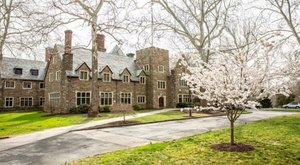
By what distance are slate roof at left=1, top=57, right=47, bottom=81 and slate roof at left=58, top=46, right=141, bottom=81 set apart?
12.3 metres

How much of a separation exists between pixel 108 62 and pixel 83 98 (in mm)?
8251

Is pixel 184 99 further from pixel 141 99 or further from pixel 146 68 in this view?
pixel 146 68

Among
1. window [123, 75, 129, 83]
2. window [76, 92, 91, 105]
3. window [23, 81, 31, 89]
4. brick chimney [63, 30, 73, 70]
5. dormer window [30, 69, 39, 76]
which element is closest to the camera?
brick chimney [63, 30, 73, 70]

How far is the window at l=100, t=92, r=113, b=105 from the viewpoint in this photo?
3484 cm

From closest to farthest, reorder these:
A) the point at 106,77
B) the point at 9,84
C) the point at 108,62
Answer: the point at 106,77, the point at 108,62, the point at 9,84

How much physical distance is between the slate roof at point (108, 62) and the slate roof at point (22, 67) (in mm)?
12286

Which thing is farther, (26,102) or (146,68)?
(146,68)

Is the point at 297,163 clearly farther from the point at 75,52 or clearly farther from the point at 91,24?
the point at 75,52

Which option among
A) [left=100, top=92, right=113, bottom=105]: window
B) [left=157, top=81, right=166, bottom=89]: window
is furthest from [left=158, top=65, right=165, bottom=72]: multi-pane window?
[left=100, top=92, right=113, bottom=105]: window

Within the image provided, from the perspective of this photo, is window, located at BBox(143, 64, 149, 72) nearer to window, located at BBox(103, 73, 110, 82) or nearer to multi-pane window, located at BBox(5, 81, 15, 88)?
window, located at BBox(103, 73, 110, 82)

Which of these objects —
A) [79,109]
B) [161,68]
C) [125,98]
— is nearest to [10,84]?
[79,109]

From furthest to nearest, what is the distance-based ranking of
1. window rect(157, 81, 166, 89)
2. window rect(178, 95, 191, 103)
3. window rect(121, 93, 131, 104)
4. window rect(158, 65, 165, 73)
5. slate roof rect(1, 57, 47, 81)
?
window rect(178, 95, 191, 103) → window rect(158, 65, 165, 73) → window rect(157, 81, 166, 89) → slate roof rect(1, 57, 47, 81) → window rect(121, 93, 131, 104)

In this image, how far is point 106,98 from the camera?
35.4m

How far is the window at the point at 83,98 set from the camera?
106 feet
